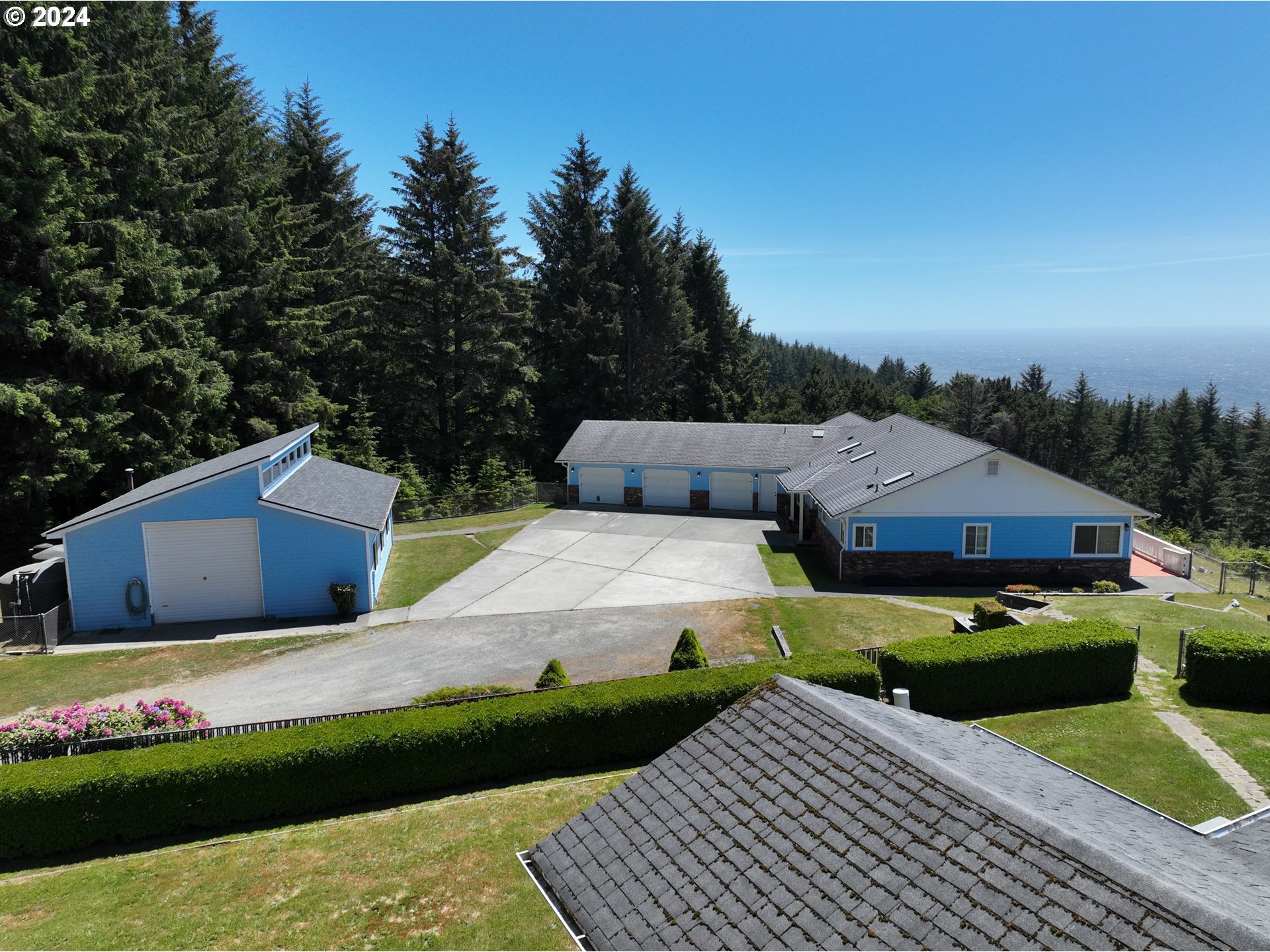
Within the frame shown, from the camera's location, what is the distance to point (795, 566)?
27.6 metres

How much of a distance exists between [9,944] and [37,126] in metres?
25.3

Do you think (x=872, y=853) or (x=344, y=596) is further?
(x=344, y=596)

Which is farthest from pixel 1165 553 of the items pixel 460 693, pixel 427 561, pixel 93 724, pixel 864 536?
pixel 93 724

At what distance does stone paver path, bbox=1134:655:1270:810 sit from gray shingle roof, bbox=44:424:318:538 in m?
23.3

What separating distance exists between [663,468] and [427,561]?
542 inches

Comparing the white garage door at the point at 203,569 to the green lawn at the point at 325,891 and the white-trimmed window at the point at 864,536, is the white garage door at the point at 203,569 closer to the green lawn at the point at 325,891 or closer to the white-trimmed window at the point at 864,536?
the green lawn at the point at 325,891

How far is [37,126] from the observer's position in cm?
2388

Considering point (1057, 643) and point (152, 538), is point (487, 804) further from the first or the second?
point (152, 538)

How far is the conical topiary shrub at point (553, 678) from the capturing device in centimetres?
1488

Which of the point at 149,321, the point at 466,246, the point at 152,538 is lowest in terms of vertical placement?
the point at 152,538

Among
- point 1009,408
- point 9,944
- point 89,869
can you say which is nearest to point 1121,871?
point 9,944
